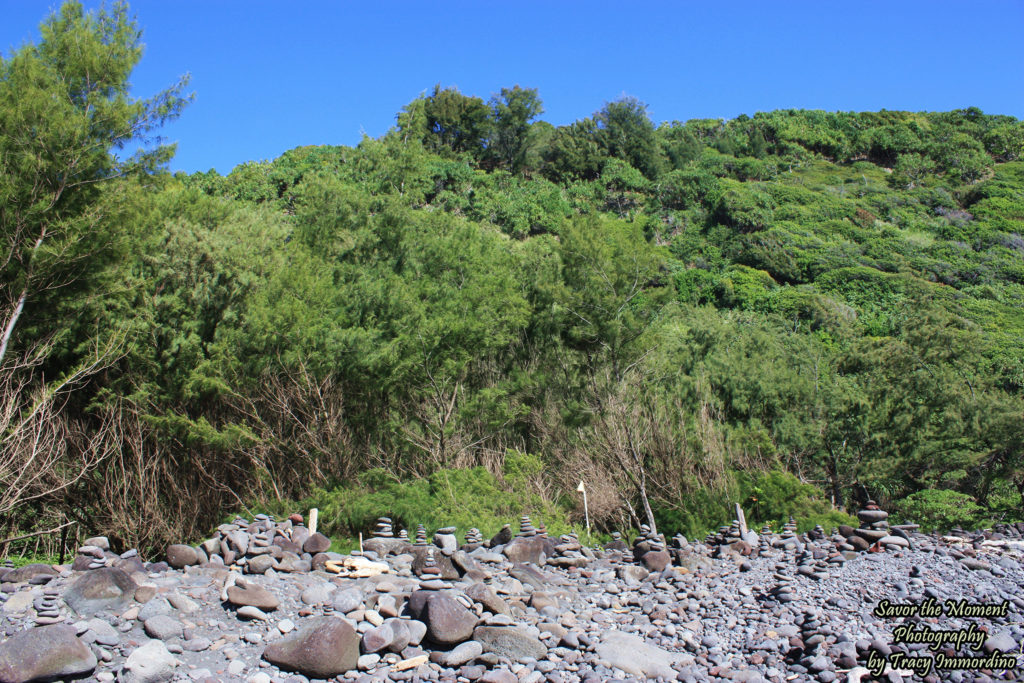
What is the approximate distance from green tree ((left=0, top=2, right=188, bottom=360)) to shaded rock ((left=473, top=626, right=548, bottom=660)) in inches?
265

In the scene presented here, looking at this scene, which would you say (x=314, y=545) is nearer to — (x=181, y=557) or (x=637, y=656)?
(x=181, y=557)

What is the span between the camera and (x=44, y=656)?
4.72 meters

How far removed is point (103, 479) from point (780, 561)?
9.40m

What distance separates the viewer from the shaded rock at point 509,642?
5.78m

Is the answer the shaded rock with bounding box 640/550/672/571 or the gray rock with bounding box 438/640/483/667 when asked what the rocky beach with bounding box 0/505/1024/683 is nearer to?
the gray rock with bounding box 438/640/483/667

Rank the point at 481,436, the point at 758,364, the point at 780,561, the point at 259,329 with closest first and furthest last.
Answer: the point at 780,561, the point at 259,329, the point at 481,436, the point at 758,364

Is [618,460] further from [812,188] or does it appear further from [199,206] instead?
[812,188]

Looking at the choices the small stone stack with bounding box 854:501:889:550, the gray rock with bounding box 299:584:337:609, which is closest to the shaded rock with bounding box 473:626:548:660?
the gray rock with bounding box 299:584:337:609

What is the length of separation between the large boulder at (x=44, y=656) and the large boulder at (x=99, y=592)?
0.56 m

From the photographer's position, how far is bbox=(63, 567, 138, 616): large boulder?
551 cm

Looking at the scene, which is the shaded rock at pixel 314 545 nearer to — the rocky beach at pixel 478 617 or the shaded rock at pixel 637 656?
the rocky beach at pixel 478 617

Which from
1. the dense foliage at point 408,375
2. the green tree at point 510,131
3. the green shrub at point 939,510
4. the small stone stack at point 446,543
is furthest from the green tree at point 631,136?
the small stone stack at point 446,543

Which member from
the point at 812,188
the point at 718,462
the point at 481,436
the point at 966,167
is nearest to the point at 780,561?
the point at 718,462

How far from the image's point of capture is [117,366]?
405 inches
